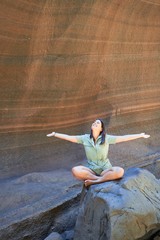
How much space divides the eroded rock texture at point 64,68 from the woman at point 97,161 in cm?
116

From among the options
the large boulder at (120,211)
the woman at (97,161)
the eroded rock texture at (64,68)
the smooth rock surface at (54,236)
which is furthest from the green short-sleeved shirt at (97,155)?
the eroded rock texture at (64,68)

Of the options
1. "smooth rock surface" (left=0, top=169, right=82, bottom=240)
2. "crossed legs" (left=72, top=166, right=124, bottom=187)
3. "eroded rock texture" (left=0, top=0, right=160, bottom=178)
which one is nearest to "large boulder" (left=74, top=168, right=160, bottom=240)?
"crossed legs" (left=72, top=166, right=124, bottom=187)

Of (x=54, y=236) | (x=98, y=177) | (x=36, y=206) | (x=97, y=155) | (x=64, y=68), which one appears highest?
(x=64, y=68)

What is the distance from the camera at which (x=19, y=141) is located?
5.52 m

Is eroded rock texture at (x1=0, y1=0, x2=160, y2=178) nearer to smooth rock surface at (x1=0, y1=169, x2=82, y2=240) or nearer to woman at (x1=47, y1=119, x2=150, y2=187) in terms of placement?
smooth rock surface at (x1=0, y1=169, x2=82, y2=240)

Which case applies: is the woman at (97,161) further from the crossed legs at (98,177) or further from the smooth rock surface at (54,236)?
the smooth rock surface at (54,236)

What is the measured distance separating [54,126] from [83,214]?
1.73 meters

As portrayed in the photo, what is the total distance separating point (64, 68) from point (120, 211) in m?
2.25

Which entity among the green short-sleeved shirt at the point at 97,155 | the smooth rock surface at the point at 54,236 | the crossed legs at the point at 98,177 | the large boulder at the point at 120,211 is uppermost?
the green short-sleeved shirt at the point at 97,155

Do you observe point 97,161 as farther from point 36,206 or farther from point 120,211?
point 36,206

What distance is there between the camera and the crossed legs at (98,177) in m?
4.27

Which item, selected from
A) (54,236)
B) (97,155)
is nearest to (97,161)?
(97,155)

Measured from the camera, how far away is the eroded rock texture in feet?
17.3

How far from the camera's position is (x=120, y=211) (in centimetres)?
402
